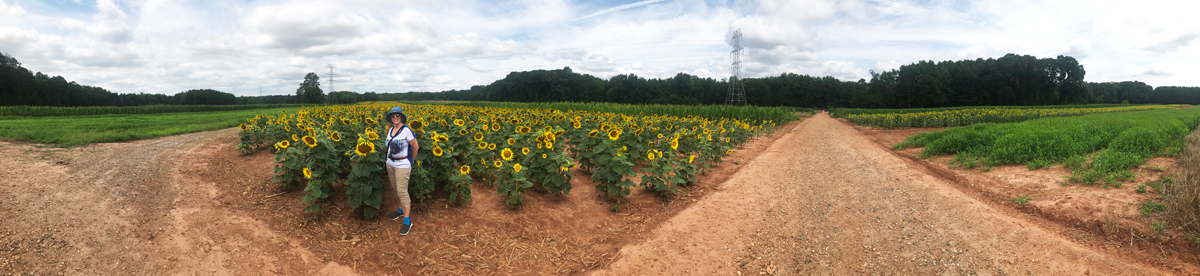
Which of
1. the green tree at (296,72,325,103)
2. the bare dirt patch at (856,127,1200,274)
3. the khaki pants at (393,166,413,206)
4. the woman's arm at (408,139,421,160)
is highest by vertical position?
the green tree at (296,72,325,103)

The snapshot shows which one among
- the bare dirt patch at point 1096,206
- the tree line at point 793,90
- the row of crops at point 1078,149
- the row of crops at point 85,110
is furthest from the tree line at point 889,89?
the bare dirt patch at point 1096,206

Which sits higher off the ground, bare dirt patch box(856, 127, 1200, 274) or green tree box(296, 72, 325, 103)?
green tree box(296, 72, 325, 103)

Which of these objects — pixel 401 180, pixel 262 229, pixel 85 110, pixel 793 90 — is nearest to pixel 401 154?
pixel 401 180

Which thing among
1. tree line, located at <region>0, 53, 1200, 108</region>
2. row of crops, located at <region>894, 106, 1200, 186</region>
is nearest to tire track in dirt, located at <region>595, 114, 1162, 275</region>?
row of crops, located at <region>894, 106, 1200, 186</region>

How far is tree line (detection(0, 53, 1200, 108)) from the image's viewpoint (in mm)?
66188

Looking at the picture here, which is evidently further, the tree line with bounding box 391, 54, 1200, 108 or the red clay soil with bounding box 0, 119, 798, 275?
the tree line with bounding box 391, 54, 1200, 108

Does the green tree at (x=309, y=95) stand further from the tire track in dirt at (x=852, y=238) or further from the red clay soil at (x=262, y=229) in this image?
the tire track in dirt at (x=852, y=238)

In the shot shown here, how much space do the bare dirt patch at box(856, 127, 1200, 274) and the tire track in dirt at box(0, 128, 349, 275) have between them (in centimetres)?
717

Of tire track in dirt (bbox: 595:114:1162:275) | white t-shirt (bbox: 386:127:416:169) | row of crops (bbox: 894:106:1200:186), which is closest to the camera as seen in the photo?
tire track in dirt (bbox: 595:114:1162:275)

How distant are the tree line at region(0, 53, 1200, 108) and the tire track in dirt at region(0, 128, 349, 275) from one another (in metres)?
73.6

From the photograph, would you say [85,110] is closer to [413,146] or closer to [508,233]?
[413,146]

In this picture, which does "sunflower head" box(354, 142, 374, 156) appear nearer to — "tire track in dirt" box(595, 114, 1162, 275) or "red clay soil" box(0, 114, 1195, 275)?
"red clay soil" box(0, 114, 1195, 275)

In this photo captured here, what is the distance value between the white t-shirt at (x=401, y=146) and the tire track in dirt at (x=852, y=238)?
236 cm

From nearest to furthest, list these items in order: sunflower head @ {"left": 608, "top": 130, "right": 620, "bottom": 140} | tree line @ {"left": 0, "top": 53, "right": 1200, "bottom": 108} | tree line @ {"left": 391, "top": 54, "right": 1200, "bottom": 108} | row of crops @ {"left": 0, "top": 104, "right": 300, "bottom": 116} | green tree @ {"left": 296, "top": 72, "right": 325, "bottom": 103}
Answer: sunflower head @ {"left": 608, "top": 130, "right": 620, "bottom": 140} → row of crops @ {"left": 0, "top": 104, "right": 300, "bottom": 116} → tree line @ {"left": 0, "top": 53, "right": 1200, "bottom": 108} → tree line @ {"left": 391, "top": 54, "right": 1200, "bottom": 108} → green tree @ {"left": 296, "top": 72, "right": 325, "bottom": 103}
